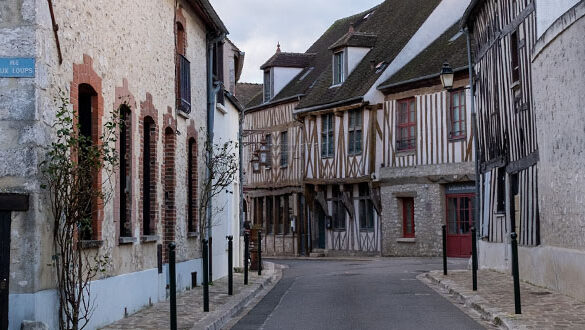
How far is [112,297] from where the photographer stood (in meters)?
11.0

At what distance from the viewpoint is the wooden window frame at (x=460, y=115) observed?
93.2 feet

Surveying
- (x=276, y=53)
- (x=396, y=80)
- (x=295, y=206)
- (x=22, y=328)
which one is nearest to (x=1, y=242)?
(x=22, y=328)

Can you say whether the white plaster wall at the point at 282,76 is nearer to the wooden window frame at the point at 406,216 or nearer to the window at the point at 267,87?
the window at the point at 267,87

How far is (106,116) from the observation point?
11.1 m

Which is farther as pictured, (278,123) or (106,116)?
(278,123)

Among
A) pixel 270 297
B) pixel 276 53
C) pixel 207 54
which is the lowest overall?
pixel 270 297

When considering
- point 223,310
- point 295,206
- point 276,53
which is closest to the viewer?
point 223,310

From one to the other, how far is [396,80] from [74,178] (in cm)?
2332

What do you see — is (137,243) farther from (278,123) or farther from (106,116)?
(278,123)

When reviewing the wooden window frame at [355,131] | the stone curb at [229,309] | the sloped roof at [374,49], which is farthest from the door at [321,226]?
the stone curb at [229,309]

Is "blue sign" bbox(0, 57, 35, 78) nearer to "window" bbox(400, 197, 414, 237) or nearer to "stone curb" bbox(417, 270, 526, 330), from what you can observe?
"stone curb" bbox(417, 270, 526, 330)

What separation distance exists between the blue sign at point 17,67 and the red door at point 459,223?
21.6m

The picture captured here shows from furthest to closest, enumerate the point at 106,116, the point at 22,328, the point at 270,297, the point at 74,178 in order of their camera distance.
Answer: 1. the point at 270,297
2. the point at 106,116
3. the point at 74,178
4. the point at 22,328

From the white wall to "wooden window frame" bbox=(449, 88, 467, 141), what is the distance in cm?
1280
